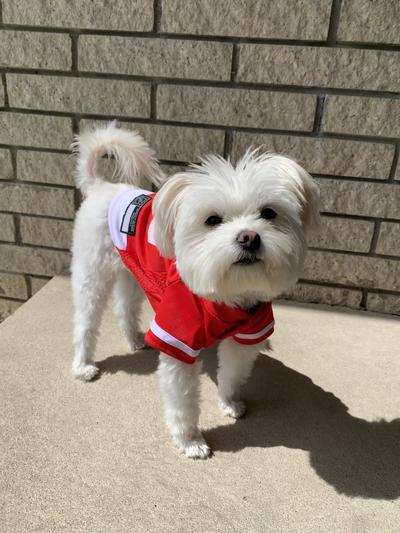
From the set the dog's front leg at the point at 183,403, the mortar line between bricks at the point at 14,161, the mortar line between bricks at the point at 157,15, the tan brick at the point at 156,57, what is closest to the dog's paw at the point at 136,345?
the dog's front leg at the point at 183,403

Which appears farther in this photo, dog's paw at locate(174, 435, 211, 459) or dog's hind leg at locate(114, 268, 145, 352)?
dog's hind leg at locate(114, 268, 145, 352)

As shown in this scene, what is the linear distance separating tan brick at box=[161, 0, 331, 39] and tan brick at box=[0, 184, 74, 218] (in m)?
1.24

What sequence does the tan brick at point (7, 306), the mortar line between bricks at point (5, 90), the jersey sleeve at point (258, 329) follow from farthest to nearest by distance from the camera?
the tan brick at point (7, 306) < the mortar line between bricks at point (5, 90) < the jersey sleeve at point (258, 329)

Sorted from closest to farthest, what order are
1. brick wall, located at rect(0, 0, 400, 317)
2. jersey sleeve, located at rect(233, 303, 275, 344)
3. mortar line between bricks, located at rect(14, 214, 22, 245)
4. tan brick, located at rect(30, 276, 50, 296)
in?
1. jersey sleeve, located at rect(233, 303, 275, 344)
2. brick wall, located at rect(0, 0, 400, 317)
3. mortar line between bricks, located at rect(14, 214, 22, 245)
4. tan brick, located at rect(30, 276, 50, 296)

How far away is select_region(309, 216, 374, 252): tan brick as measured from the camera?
2717mm

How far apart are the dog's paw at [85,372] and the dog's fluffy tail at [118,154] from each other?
0.90m

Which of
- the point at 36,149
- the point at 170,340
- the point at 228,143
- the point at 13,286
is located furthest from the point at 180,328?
the point at 13,286

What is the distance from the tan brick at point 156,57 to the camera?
8.16 feet

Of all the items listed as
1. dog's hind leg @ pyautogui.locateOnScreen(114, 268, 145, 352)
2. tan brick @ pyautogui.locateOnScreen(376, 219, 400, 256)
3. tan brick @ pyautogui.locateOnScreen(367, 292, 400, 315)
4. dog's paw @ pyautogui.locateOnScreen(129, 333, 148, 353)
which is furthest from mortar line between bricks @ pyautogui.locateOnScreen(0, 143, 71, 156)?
tan brick @ pyautogui.locateOnScreen(367, 292, 400, 315)

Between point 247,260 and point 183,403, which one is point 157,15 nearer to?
point 247,260

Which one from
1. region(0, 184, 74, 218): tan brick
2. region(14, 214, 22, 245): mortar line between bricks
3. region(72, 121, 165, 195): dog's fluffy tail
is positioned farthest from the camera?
region(14, 214, 22, 245): mortar line between bricks

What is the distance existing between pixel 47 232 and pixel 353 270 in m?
2.05

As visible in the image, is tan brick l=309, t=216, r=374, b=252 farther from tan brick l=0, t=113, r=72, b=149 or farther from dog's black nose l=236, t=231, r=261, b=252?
tan brick l=0, t=113, r=72, b=149

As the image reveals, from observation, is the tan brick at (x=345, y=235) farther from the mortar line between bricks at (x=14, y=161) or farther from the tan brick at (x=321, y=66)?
the mortar line between bricks at (x=14, y=161)
